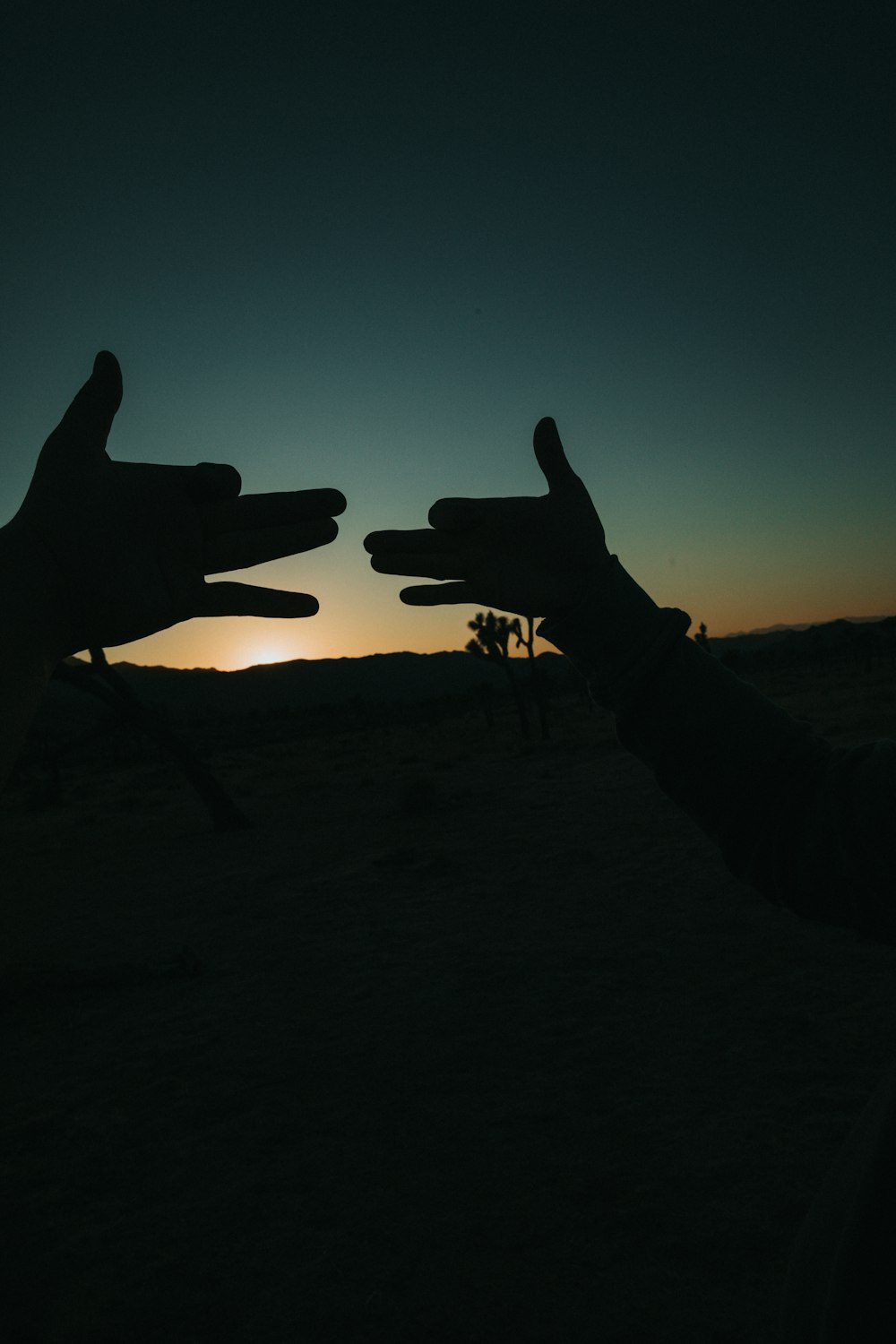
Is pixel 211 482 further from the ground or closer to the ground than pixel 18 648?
further from the ground

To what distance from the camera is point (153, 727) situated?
14.8 m

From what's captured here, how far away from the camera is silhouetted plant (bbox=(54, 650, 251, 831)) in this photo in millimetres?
14695

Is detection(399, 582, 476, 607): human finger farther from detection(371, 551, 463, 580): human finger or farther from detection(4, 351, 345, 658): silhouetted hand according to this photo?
detection(4, 351, 345, 658): silhouetted hand

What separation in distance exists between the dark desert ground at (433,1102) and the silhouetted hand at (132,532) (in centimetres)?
289

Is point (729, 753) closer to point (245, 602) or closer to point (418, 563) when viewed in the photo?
point (418, 563)

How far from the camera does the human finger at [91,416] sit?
1.38 metres

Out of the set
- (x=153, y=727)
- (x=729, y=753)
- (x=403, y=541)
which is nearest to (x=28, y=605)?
(x=403, y=541)

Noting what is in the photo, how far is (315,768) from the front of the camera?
91.9 feet

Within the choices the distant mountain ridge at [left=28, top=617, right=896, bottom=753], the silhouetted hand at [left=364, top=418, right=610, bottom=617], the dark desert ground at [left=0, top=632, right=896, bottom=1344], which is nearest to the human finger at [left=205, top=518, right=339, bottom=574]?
the silhouetted hand at [left=364, top=418, right=610, bottom=617]

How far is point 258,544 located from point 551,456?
557 millimetres

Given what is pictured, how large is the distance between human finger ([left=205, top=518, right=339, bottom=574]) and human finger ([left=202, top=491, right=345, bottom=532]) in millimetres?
13

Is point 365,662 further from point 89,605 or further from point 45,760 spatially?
point 89,605

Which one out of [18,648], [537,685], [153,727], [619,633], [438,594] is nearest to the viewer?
[18,648]

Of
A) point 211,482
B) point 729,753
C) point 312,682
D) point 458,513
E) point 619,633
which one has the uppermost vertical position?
point 312,682
